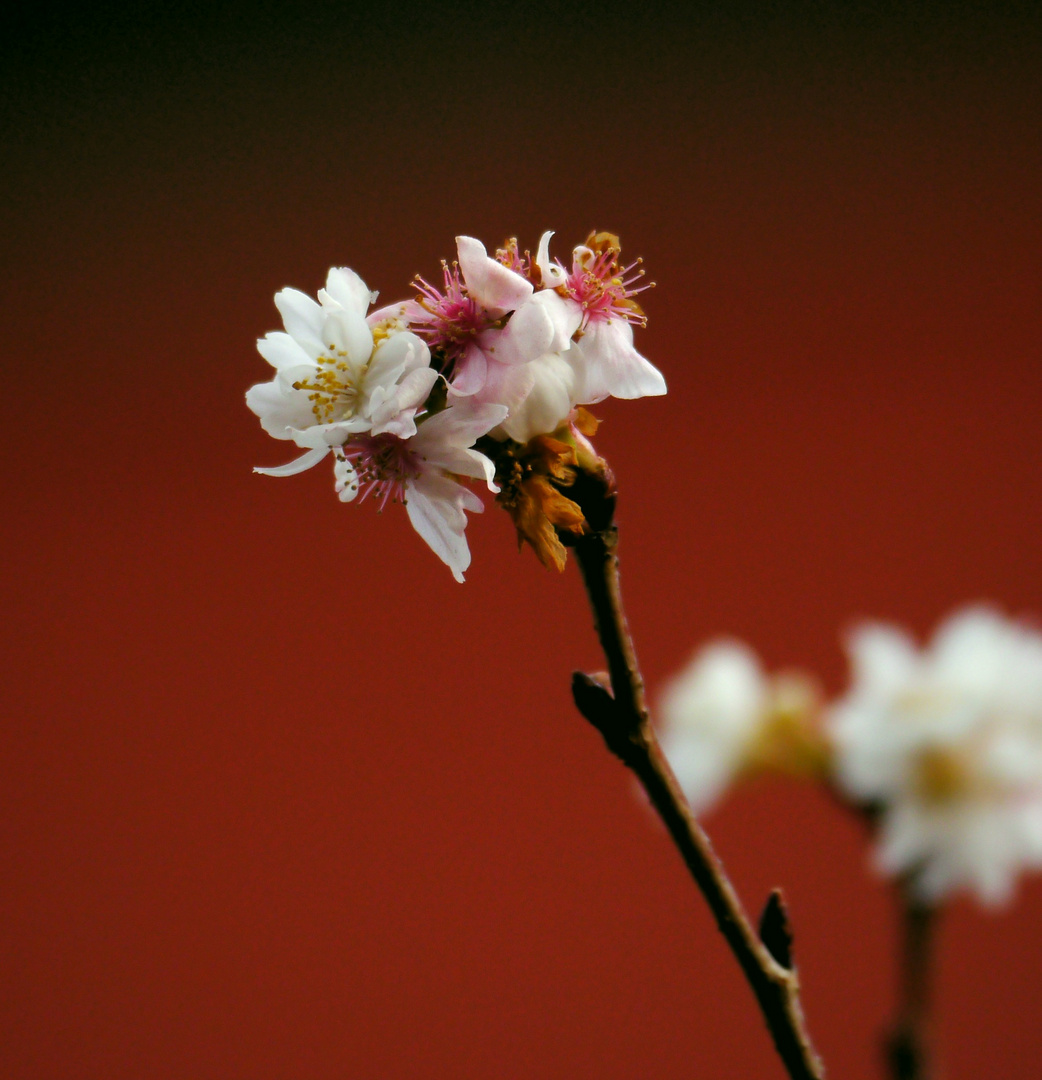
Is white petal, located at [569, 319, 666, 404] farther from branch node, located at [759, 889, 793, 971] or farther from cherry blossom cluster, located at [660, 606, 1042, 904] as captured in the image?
cherry blossom cluster, located at [660, 606, 1042, 904]

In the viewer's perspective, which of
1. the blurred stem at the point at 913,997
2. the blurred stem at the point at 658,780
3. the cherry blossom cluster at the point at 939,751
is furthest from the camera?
the cherry blossom cluster at the point at 939,751

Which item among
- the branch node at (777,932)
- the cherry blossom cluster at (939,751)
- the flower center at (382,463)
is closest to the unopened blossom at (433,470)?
the flower center at (382,463)

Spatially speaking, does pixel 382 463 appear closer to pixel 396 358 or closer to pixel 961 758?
pixel 396 358

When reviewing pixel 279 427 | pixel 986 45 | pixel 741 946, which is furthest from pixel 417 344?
pixel 986 45

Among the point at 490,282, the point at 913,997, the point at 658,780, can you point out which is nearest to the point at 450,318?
the point at 490,282

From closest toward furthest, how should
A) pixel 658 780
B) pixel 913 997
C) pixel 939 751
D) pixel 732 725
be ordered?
1. pixel 658 780
2. pixel 913 997
3. pixel 939 751
4. pixel 732 725

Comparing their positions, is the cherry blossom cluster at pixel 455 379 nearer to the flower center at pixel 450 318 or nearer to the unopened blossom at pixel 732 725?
the flower center at pixel 450 318

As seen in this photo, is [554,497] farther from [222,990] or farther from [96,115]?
[96,115]
